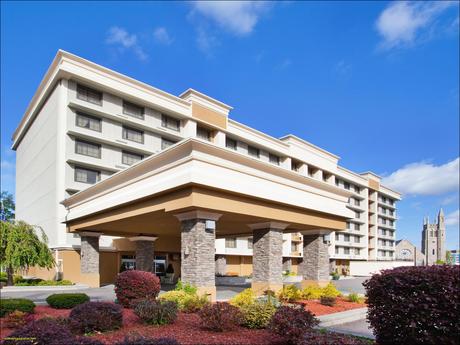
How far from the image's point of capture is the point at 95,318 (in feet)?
34.6

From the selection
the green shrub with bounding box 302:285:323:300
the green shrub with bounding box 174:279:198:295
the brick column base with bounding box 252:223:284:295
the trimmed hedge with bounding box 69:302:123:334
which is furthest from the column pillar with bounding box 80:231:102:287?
the trimmed hedge with bounding box 69:302:123:334

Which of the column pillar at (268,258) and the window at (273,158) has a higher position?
the window at (273,158)

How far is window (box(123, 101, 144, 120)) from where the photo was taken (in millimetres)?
44438

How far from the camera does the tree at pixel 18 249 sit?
2688 cm

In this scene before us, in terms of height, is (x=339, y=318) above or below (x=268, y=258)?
below

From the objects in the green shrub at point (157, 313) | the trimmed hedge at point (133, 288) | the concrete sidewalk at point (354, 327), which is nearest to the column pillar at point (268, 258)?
the concrete sidewalk at point (354, 327)

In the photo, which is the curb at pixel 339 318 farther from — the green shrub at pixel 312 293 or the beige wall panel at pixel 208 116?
the beige wall panel at pixel 208 116

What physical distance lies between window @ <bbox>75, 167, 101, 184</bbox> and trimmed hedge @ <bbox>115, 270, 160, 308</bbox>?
1018 inches

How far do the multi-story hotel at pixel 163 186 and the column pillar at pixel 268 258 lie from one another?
2.7 inches

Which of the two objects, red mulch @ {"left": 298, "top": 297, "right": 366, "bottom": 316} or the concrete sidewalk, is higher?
the concrete sidewalk

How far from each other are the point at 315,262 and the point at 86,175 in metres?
24.9

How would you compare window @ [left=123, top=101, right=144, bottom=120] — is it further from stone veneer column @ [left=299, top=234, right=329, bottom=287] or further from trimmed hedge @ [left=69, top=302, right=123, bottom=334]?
trimmed hedge @ [left=69, top=302, right=123, bottom=334]

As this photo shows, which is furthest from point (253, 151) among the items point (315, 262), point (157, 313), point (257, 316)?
point (257, 316)

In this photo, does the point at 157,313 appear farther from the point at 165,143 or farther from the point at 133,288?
the point at 165,143
